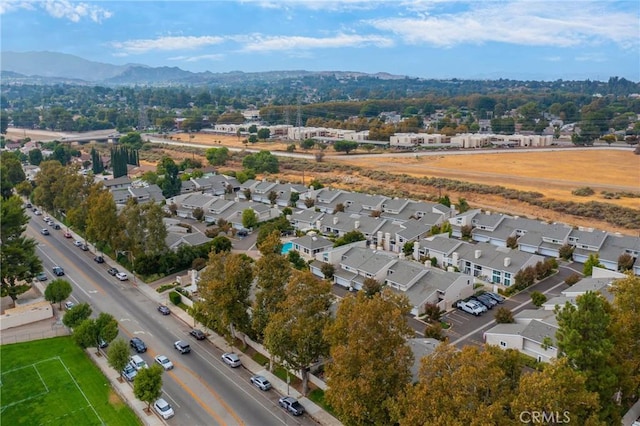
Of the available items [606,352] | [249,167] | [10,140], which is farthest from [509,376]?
[10,140]

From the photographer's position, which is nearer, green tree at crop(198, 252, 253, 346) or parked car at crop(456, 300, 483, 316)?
green tree at crop(198, 252, 253, 346)

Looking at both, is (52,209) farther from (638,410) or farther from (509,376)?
(638,410)

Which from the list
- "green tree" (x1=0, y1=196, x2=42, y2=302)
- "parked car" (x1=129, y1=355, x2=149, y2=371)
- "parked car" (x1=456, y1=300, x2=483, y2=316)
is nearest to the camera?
"parked car" (x1=129, y1=355, x2=149, y2=371)

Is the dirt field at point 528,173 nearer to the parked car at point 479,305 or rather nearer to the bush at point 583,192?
the bush at point 583,192

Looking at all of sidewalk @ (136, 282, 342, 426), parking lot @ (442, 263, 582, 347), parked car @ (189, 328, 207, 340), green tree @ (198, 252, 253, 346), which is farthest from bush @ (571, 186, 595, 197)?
parked car @ (189, 328, 207, 340)

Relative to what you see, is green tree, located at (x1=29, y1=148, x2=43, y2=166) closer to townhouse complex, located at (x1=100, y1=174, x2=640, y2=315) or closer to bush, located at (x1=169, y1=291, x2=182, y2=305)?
townhouse complex, located at (x1=100, y1=174, x2=640, y2=315)

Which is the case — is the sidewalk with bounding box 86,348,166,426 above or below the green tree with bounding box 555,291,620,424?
below

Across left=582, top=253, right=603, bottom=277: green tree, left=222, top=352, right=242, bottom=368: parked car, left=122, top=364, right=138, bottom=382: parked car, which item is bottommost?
left=122, top=364, right=138, bottom=382: parked car

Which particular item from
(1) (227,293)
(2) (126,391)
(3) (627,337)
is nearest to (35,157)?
(2) (126,391)
